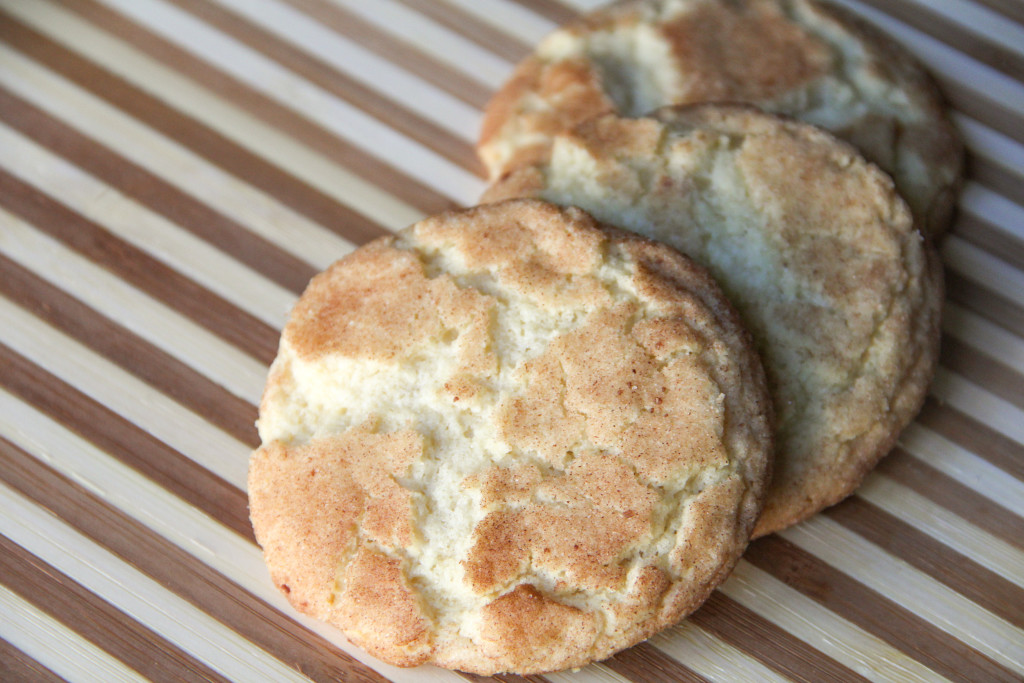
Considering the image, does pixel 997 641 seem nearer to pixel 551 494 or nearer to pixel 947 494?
pixel 947 494

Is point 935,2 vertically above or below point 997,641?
above

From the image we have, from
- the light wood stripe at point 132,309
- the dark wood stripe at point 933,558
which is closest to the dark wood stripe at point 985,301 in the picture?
the dark wood stripe at point 933,558

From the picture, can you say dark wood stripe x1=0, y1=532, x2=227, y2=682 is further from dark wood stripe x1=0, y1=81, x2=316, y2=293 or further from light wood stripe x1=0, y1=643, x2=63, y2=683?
dark wood stripe x1=0, y1=81, x2=316, y2=293

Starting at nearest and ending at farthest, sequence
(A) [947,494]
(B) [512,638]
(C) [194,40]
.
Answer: (B) [512,638]
(A) [947,494]
(C) [194,40]

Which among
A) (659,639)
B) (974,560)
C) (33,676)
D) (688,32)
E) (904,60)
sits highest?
(904,60)

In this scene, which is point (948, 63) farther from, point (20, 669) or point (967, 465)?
point (20, 669)

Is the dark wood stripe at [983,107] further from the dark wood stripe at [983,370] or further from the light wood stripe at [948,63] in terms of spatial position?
the dark wood stripe at [983,370]

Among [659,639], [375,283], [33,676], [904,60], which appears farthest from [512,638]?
[904,60]

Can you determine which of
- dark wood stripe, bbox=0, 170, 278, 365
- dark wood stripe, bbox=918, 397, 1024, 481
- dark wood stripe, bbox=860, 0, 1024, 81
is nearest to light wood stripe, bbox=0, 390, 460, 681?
dark wood stripe, bbox=0, 170, 278, 365
